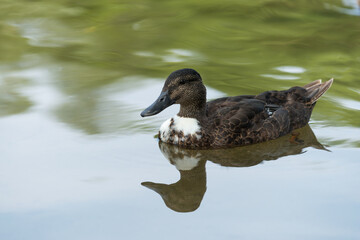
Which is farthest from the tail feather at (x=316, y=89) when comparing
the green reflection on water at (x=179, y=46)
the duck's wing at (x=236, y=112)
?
the duck's wing at (x=236, y=112)

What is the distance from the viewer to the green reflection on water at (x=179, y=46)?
919 centimetres

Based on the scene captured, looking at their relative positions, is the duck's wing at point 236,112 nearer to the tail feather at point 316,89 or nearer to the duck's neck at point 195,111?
the duck's neck at point 195,111

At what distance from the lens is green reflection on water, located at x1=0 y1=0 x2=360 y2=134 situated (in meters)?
9.19

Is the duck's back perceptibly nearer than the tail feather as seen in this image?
Yes

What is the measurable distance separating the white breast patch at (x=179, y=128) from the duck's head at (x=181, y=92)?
0.65 feet

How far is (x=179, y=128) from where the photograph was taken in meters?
7.74

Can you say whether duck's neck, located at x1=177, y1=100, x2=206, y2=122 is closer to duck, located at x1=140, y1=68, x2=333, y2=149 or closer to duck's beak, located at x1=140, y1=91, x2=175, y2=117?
duck, located at x1=140, y1=68, x2=333, y2=149

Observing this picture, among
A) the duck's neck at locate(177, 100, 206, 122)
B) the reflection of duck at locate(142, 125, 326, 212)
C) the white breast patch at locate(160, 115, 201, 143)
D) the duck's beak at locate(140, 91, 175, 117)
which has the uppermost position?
the duck's beak at locate(140, 91, 175, 117)

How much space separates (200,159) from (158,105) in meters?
0.82

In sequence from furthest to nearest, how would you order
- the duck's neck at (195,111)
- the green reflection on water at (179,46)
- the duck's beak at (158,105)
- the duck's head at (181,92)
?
1. the green reflection on water at (179,46)
2. the duck's neck at (195,111)
3. the duck's head at (181,92)
4. the duck's beak at (158,105)

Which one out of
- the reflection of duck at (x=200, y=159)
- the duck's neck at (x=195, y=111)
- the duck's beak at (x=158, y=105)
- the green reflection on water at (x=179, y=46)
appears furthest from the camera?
the green reflection on water at (x=179, y=46)

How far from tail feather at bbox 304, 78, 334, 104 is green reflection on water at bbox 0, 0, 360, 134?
0.95ft

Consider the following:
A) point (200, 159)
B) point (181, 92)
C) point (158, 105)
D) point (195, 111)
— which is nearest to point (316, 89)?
point (195, 111)

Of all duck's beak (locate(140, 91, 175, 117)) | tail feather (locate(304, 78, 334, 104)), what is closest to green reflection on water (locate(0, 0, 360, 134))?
tail feather (locate(304, 78, 334, 104))
